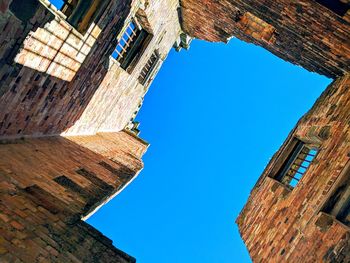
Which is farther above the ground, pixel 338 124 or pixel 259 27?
pixel 259 27

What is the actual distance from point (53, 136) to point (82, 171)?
59.1 inches

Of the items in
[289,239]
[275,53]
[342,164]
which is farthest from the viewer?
[275,53]

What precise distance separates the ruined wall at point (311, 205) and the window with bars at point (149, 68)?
20.0 ft

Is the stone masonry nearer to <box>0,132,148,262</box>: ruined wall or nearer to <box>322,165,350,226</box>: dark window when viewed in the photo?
<box>0,132,148,262</box>: ruined wall

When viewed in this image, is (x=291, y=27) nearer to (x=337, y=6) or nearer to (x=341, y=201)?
(x=337, y=6)

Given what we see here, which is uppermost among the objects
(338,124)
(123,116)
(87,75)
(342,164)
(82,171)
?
(338,124)

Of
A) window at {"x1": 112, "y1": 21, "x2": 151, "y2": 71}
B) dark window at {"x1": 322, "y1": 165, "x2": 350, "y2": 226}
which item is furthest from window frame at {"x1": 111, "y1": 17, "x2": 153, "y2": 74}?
dark window at {"x1": 322, "y1": 165, "x2": 350, "y2": 226}

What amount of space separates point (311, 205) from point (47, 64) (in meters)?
4.97

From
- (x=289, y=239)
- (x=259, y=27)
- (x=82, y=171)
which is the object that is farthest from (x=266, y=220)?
(x=259, y=27)

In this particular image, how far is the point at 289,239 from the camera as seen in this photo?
5.13 metres

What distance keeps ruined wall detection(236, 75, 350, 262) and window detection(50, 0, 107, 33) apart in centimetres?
486

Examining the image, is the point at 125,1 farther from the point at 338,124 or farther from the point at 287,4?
the point at 338,124

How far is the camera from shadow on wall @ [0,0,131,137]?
4.71 metres

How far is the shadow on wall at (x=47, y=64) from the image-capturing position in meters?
4.71
